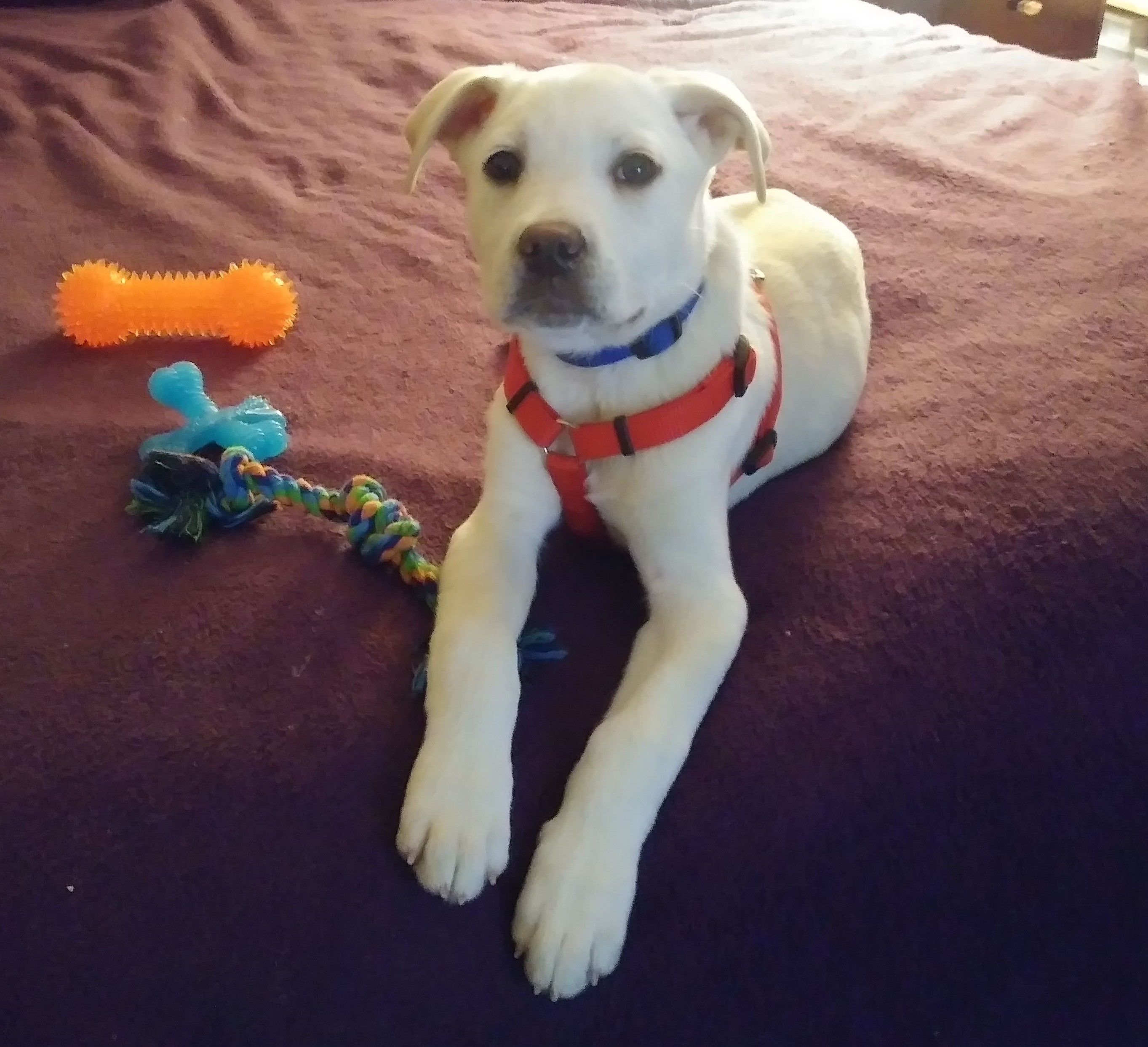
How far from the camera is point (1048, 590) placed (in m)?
1.35

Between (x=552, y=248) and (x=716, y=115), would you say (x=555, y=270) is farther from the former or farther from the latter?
(x=716, y=115)

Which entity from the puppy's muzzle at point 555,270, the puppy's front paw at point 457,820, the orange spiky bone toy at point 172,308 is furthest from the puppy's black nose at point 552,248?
the orange spiky bone toy at point 172,308

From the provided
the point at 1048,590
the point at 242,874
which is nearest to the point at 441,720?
the point at 242,874

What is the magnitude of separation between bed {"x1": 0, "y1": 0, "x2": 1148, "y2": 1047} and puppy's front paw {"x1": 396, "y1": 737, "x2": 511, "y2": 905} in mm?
31

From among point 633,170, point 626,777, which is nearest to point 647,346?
point 633,170

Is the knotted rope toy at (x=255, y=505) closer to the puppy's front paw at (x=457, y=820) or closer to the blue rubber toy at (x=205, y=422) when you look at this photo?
the blue rubber toy at (x=205, y=422)

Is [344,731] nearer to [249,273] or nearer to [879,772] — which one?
[879,772]

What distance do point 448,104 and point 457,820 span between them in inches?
37.4

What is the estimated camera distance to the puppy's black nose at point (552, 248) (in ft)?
4.23

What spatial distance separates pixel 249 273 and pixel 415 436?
20.6 inches

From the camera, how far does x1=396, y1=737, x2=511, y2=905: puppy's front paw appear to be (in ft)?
3.73

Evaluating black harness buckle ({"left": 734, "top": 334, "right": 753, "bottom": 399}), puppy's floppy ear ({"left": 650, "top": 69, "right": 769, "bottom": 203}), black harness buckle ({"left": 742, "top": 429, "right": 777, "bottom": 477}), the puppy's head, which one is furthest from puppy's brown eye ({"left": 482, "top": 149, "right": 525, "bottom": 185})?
black harness buckle ({"left": 742, "top": 429, "right": 777, "bottom": 477})

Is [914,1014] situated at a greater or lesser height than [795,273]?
lesser

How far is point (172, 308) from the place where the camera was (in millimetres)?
1985
